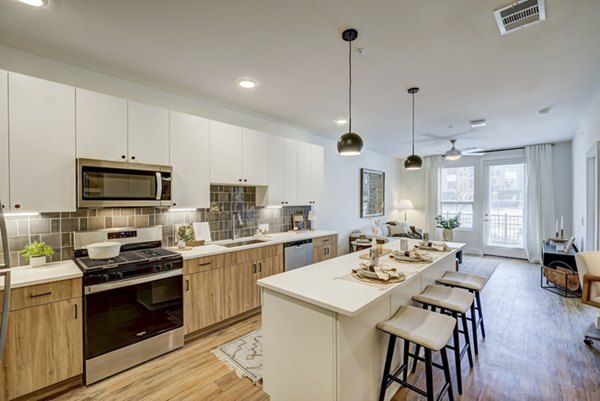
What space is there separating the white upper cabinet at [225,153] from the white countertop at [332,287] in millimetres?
1709

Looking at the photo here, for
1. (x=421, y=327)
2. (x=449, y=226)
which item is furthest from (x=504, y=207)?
(x=421, y=327)

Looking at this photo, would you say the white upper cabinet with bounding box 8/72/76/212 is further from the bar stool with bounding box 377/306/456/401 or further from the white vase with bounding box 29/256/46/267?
the bar stool with bounding box 377/306/456/401

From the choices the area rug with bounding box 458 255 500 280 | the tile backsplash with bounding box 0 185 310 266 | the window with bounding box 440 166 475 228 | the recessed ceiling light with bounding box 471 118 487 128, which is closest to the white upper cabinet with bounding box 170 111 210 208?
the tile backsplash with bounding box 0 185 310 266

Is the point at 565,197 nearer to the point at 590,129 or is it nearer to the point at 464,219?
the point at 464,219

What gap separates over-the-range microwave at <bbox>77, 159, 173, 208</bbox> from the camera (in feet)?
7.70

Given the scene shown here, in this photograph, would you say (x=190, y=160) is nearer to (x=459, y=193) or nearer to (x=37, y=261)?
(x=37, y=261)

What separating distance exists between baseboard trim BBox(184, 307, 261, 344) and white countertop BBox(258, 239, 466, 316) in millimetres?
1473

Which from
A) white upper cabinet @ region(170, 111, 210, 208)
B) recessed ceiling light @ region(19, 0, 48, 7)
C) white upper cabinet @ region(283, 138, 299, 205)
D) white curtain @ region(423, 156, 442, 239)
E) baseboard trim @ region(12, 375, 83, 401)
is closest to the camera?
recessed ceiling light @ region(19, 0, 48, 7)

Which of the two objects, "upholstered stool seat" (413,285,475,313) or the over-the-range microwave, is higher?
the over-the-range microwave

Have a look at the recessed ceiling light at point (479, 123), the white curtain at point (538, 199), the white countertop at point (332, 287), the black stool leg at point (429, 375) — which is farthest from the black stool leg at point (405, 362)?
the white curtain at point (538, 199)

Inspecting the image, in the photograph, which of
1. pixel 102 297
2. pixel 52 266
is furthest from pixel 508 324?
pixel 52 266

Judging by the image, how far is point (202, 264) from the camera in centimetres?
285

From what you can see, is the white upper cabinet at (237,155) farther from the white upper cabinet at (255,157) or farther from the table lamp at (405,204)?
the table lamp at (405,204)

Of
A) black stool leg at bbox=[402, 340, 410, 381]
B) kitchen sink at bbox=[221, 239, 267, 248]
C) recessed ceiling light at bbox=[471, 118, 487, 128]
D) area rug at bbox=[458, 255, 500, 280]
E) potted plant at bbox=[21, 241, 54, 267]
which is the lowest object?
area rug at bbox=[458, 255, 500, 280]
